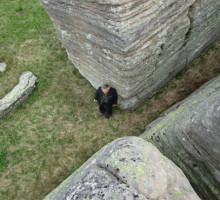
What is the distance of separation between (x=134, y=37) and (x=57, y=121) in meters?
5.75

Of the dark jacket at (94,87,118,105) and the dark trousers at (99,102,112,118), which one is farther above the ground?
the dark jacket at (94,87,118,105)

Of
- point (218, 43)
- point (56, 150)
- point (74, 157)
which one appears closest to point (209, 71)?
point (218, 43)

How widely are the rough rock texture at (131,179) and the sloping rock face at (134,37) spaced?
308 centimetres

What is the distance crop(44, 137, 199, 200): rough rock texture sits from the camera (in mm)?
3262

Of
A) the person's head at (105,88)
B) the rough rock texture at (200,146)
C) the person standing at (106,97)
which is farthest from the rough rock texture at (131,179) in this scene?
the person standing at (106,97)

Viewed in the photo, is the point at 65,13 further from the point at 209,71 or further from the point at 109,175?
the point at 209,71

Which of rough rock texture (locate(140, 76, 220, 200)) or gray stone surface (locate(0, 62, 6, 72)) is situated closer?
rough rock texture (locate(140, 76, 220, 200))

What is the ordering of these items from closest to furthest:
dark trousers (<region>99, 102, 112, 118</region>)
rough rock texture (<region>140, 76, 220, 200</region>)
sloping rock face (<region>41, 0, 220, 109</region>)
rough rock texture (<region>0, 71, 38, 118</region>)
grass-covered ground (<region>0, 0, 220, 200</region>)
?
rough rock texture (<region>140, 76, 220, 200</region>) < sloping rock face (<region>41, 0, 220, 109</region>) < grass-covered ground (<region>0, 0, 220, 200</region>) < dark trousers (<region>99, 102, 112, 118</region>) < rough rock texture (<region>0, 71, 38, 118</region>)

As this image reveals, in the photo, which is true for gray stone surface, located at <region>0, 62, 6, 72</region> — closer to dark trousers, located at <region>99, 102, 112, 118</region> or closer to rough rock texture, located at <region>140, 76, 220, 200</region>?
dark trousers, located at <region>99, 102, 112, 118</region>

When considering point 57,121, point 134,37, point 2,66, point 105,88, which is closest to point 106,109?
point 105,88

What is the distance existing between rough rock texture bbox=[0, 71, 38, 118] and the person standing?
4.10 m

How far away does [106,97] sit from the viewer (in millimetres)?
7871

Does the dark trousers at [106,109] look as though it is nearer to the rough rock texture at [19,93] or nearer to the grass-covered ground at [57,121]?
the grass-covered ground at [57,121]

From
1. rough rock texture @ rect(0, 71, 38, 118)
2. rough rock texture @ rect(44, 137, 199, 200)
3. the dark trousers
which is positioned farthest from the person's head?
rough rock texture @ rect(0, 71, 38, 118)
